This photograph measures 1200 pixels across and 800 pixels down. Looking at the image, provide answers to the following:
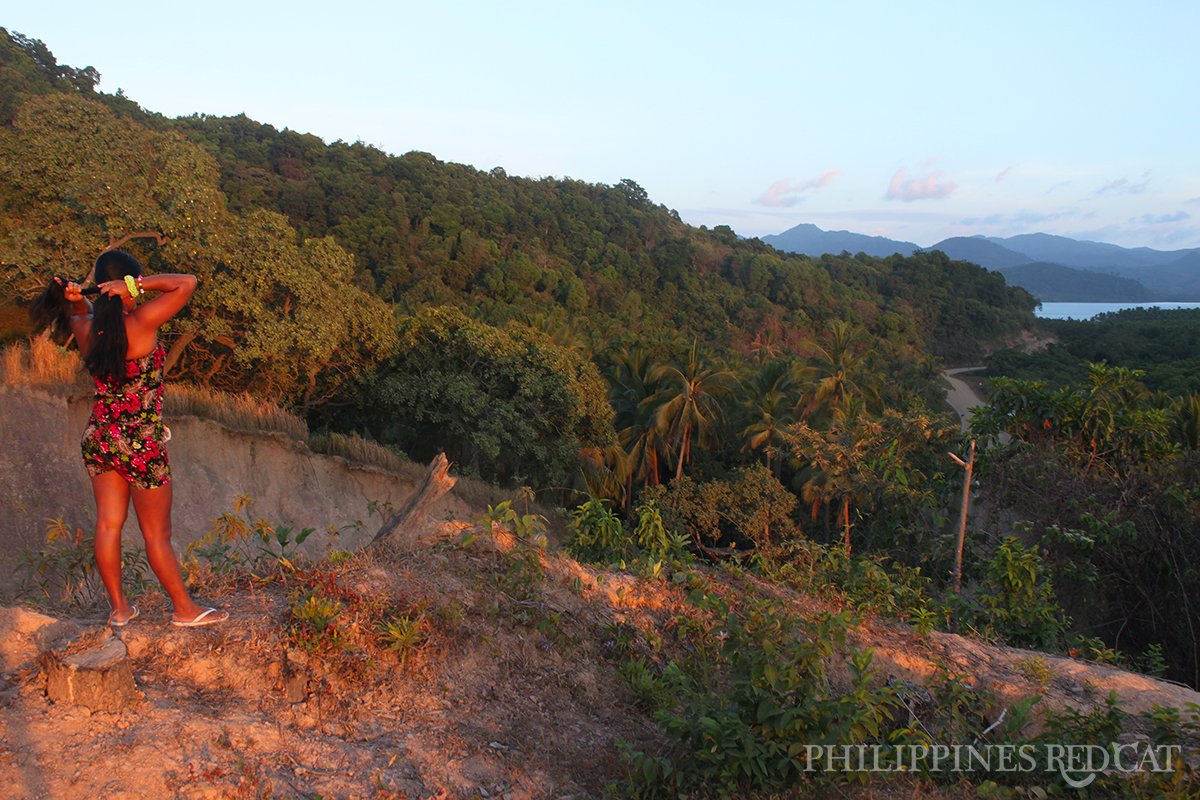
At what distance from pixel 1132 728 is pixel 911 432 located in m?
11.1

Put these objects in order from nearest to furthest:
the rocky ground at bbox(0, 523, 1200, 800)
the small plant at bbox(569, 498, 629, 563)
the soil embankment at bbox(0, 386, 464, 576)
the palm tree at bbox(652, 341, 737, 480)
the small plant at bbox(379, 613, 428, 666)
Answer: the rocky ground at bbox(0, 523, 1200, 800), the small plant at bbox(379, 613, 428, 666), the small plant at bbox(569, 498, 629, 563), the soil embankment at bbox(0, 386, 464, 576), the palm tree at bbox(652, 341, 737, 480)

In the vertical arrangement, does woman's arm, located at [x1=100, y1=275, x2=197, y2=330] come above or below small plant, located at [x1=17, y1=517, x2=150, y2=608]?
above

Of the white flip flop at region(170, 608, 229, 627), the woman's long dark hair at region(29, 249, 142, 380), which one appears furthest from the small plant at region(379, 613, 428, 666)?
the woman's long dark hair at region(29, 249, 142, 380)

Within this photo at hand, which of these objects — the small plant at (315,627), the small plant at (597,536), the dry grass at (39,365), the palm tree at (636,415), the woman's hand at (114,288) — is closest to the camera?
the woman's hand at (114,288)

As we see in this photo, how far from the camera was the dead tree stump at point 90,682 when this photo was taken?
3258mm

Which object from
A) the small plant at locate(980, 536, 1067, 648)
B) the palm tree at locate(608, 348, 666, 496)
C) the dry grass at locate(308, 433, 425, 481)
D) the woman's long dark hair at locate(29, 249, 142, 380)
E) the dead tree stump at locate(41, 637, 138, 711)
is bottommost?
the palm tree at locate(608, 348, 666, 496)

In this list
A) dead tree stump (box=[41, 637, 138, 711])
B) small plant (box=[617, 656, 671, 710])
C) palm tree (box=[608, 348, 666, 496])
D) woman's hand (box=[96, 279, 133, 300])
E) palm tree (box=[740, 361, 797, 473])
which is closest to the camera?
dead tree stump (box=[41, 637, 138, 711])

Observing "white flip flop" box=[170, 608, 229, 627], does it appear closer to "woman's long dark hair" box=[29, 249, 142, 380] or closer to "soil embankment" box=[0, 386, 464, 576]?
"woman's long dark hair" box=[29, 249, 142, 380]

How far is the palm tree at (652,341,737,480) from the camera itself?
2737cm

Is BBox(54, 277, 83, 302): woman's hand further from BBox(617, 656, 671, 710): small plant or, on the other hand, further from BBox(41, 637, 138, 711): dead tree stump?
BBox(617, 656, 671, 710): small plant

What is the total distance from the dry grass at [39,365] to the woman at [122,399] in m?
8.02

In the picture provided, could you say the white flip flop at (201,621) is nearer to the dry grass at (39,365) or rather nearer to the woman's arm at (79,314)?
the woman's arm at (79,314)

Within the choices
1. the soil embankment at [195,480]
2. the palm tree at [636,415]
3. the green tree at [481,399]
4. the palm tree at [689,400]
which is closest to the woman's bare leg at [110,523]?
the soil embankment at [195,480]

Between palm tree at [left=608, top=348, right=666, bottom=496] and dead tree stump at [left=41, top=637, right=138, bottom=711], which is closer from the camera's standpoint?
dead tree stump at [left=41, top=637, right=138, bottom=711]
